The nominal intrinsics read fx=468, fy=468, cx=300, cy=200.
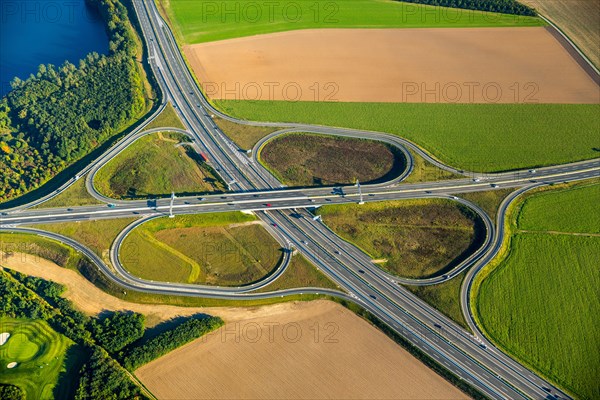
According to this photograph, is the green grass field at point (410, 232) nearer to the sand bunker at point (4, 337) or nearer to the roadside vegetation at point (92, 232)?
the roadside vegetation at point (92, 232)

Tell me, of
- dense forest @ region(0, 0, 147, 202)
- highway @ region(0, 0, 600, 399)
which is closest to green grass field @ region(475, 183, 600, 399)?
highway @ region(0, 0, 600, 399)

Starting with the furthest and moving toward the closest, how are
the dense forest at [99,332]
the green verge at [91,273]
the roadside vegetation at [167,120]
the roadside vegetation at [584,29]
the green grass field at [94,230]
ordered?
1. the roadside vegetation at [584,29]
2. the roadside vegetation at [167,120]
3. the green grass field at [94,230]
4. the green verge at [91,273]
5. the dense forest at [99,332]

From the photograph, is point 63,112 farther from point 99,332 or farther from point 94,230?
point 99,332

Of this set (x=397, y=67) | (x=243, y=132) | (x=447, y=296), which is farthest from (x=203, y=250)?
(x=397, y=67)

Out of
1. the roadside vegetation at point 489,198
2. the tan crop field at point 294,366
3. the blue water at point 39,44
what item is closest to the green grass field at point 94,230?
the tan crop field at point 294,366

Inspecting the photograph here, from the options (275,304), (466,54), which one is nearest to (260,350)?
(275,304)

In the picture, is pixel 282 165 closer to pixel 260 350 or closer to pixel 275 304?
pixel 275 304
